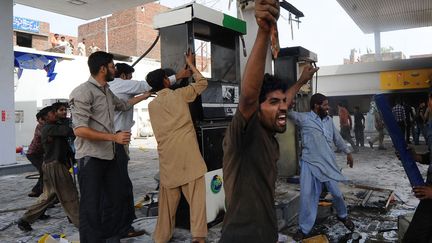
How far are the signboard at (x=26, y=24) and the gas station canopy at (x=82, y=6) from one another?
36.0 feet

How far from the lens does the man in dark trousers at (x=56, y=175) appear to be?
418 cm

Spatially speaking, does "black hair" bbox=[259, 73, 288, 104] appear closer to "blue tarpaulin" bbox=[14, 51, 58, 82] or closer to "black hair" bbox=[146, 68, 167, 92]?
"black hair" bbox=[146, 68, 167, 92]

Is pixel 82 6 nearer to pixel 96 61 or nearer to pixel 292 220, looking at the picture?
pixel 96 61

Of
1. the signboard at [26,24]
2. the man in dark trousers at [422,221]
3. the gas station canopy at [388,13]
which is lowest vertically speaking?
the man in dark trousers at [422,221]

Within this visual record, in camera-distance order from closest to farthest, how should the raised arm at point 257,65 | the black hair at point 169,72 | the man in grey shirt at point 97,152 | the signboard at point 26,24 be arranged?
the raised arm at point 257,65, the man in grey shirt at point 97,152, the black hair at point 169,72, the signboard at point 26,24

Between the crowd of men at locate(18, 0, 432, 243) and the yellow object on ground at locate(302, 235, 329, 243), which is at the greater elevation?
the crowd of men at locate(18, 0, 432, 243)

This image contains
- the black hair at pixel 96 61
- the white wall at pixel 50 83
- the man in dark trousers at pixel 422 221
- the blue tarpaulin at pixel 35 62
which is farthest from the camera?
the white wall at pixel 50 83

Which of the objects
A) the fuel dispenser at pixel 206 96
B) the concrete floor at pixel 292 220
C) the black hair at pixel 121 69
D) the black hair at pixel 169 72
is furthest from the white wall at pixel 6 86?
the black hair at pixel 169 72

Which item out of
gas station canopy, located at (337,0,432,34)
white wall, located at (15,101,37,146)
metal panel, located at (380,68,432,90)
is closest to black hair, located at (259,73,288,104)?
gas station canopy, located at (337,0,432,34)

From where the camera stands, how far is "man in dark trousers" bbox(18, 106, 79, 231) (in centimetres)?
418

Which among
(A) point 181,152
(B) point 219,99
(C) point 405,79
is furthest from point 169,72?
(C) point 405,79

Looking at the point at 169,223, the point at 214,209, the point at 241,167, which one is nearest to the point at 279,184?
the point at 214,209

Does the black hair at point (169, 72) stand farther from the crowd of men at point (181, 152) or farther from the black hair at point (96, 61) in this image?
the black hair at point (96, 61)

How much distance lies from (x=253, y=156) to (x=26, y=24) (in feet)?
76.1
